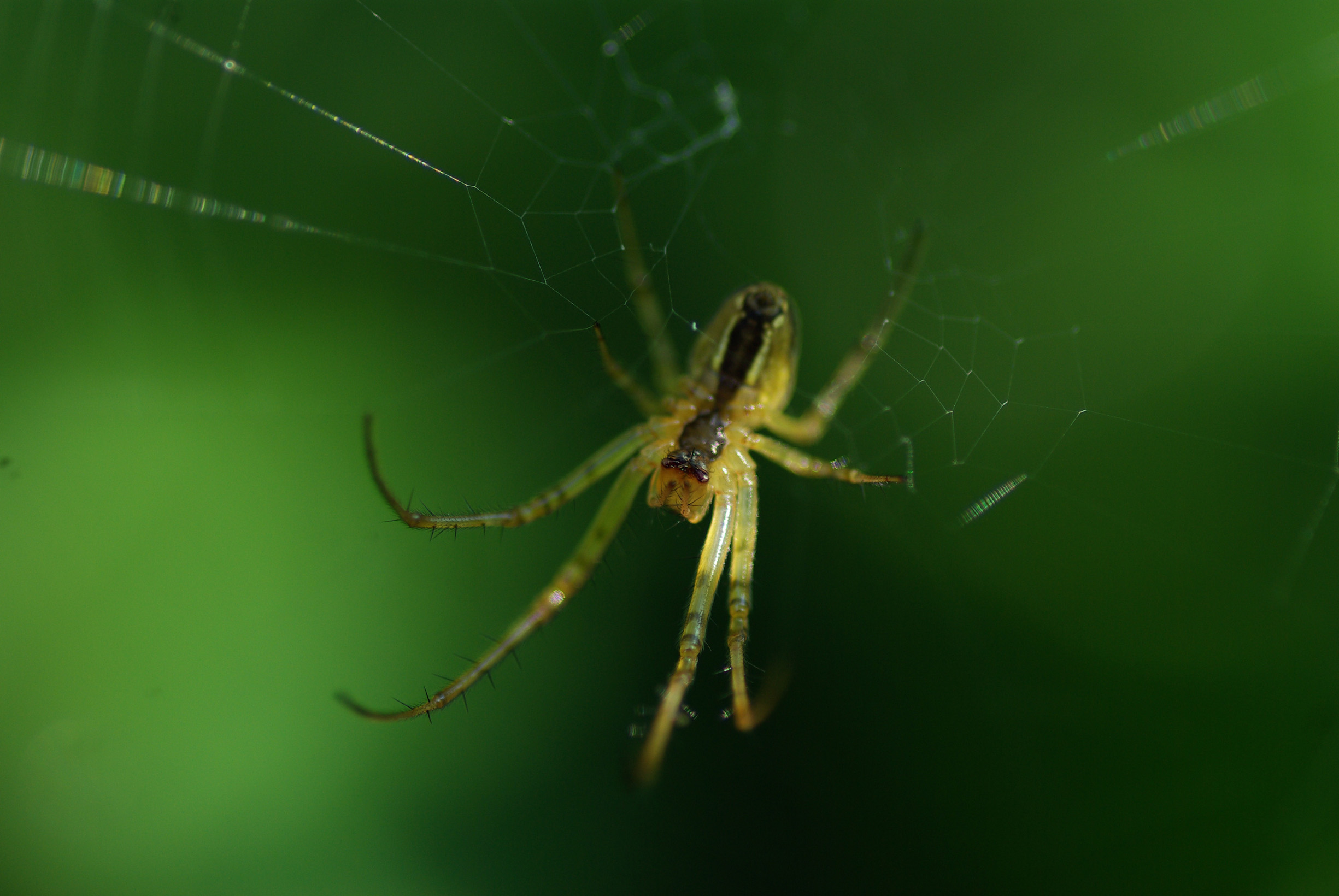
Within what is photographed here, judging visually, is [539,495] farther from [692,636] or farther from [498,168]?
[498,168]

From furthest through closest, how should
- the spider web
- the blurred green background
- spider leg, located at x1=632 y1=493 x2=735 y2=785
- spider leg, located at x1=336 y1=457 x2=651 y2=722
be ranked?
the spider web < the blurred green background < spider leg, located at x1=336 y1=457 x2=651 y2=722 < spider leg, located at x1=632 y1=493 x2=735 y2=785

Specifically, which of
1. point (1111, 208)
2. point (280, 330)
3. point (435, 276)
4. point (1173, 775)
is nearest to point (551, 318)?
point (435, 276)

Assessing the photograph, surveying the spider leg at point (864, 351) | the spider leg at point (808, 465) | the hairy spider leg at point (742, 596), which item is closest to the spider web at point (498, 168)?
the spider leg at point (864, 351)

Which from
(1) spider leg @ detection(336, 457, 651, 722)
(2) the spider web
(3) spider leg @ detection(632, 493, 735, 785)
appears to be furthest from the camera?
(2) the spider web

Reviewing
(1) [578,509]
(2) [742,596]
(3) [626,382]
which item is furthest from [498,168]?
(2) [742,596]

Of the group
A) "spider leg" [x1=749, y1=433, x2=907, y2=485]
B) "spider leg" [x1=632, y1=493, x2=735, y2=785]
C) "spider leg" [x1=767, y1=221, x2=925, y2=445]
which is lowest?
"spider leg" [x1=632, y1=493, x2=735, y2=785]

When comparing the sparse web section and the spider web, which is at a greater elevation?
the sparse web section

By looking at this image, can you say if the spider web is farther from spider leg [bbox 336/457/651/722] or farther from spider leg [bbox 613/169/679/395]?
spider leg [bbox 336/457/651/722]

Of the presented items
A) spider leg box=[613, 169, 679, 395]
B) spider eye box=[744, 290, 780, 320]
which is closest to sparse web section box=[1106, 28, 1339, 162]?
spider eye box=[744, 290, 780, 320]
